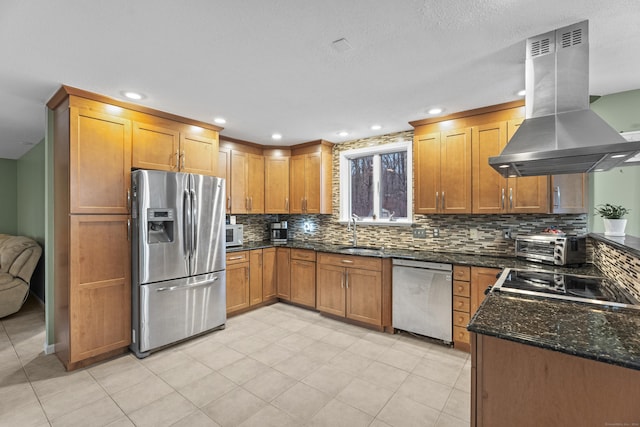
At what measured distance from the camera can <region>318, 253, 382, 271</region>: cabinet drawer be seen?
342 centimetres

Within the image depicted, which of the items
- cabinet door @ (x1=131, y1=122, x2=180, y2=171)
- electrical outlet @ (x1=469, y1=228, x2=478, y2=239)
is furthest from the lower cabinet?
cabinet door @ (x1=131, y1=122, x2=180, y2=171)

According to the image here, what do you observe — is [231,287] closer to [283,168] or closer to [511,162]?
[283,168]

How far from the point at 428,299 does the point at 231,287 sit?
94.4 inches

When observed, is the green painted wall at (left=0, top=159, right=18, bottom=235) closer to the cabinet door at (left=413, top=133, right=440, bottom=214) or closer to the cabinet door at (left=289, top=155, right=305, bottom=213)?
the cabinet door at (left=289, top=155, right=305, bottom=213)

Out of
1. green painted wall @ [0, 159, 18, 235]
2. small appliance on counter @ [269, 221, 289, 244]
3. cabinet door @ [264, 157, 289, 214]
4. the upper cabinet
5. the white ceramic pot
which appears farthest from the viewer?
green painted wall @ [0, 159, 18, 235]

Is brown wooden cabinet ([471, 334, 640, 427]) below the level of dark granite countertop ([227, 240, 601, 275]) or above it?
below

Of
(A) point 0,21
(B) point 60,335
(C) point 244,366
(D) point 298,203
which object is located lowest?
(C) point 244,366

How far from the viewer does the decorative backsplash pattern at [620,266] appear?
1637mm

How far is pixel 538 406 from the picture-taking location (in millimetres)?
1164

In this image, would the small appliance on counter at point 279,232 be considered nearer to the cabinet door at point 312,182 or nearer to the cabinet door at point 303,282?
the cabinet door at point 312,182

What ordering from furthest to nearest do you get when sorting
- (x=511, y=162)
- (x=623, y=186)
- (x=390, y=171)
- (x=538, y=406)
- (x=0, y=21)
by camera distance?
1. (x=390, y=171)
2. (x=623, y=186)
3. (x=511, y=162)
4. (x=0, y=21)
5. (x=538, y=406)

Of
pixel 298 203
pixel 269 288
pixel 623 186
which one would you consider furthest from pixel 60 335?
pixel 623 186

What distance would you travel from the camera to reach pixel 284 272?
14.4 feet

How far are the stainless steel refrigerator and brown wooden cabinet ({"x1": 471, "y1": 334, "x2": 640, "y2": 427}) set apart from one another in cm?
274
